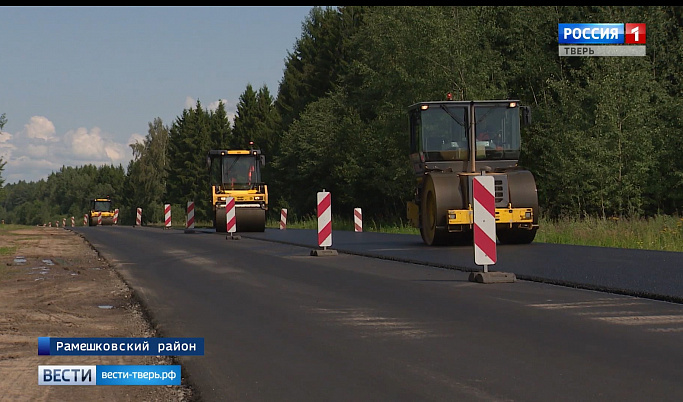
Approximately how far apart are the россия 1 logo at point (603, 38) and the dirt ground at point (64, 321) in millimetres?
27535

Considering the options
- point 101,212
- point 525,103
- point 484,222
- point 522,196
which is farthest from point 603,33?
point 101,212

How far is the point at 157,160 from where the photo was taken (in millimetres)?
113812

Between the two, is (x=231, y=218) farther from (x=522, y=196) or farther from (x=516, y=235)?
(x=522, y=196)

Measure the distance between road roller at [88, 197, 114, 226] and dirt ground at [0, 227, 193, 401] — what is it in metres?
56.3

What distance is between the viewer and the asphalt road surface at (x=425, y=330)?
582 cm

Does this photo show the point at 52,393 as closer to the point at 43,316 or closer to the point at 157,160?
the point at 43,316

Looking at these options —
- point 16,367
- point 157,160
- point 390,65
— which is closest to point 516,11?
point 390,65

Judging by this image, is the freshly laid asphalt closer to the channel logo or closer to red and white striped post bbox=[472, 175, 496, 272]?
red and white striped post bbox=[472, 175, 496, 272]

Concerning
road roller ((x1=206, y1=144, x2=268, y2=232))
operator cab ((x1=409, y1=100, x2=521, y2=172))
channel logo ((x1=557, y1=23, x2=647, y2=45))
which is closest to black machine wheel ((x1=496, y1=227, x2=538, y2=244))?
operator cab ((x1=409, y1=100, x2=521, y2=172))

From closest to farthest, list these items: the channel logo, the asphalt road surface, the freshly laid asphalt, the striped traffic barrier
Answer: the asphalt road surface → the freshly laid asphalt → the striped traffic barrier → the channel logo

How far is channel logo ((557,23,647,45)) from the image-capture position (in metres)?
39.2

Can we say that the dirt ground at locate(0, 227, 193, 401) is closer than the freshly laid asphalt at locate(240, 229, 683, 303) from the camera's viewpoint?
Yes

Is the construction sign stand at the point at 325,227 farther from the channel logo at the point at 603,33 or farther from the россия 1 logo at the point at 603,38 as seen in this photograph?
the channel logo at the point at 603,33

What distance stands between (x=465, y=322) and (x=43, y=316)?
4.79 metres
